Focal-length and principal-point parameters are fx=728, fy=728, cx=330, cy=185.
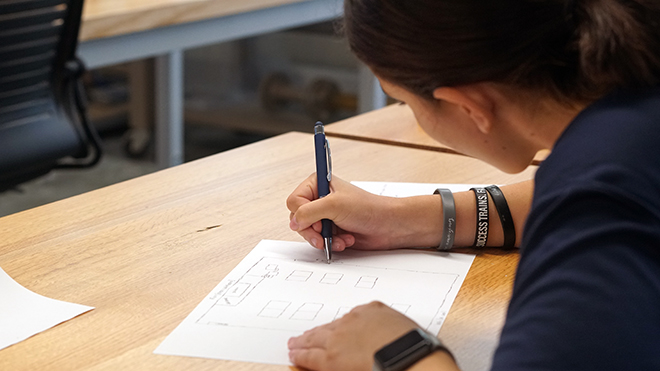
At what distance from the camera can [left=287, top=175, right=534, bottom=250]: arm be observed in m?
0.86

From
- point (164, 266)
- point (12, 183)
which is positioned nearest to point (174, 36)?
point (12, 183)

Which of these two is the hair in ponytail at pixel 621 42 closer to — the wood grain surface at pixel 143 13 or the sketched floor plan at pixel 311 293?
the sketched floor plan at pixel 311 293

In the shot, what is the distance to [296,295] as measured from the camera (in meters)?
0.76

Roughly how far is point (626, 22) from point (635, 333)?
239mm

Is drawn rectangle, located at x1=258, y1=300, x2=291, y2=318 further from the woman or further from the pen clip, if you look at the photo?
the pen clip

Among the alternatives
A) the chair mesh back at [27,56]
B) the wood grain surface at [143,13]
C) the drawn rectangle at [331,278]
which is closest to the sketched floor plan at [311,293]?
the drawn rectangle at [331,278]

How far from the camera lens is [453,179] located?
1095 millimetres

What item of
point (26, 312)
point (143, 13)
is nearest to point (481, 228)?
point (26, 312)

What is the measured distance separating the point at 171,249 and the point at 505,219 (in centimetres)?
41

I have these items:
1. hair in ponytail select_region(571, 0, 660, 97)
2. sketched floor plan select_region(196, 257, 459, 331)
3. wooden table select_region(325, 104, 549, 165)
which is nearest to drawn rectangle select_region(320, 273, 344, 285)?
sketched floor plan select_region(196, 257, 459, 331)

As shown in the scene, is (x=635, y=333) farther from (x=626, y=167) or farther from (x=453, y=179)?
(x=453, y=179)

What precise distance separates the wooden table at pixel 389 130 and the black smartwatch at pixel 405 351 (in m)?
0.66

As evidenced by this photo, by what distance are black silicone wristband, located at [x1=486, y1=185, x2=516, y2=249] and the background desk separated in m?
1.49

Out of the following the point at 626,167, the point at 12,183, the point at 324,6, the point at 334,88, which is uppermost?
the point at 626,167
